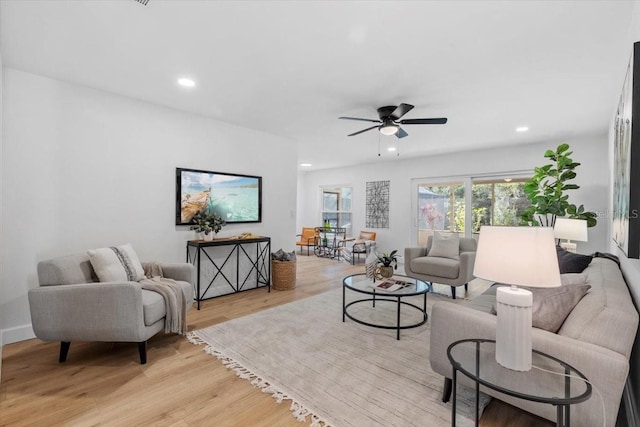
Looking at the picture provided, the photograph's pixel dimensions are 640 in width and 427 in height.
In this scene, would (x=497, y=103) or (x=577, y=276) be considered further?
(x=497, y=103)

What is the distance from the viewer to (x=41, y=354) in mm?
2496

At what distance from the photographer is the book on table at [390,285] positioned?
3.01m

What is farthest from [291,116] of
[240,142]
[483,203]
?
[483,203]

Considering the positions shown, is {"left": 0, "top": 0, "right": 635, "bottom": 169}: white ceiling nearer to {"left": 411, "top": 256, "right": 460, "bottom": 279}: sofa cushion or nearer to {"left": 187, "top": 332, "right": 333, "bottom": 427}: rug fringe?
{"left": 411, "top": 256, "right": 460, "bottom": 279}: sofa cushion

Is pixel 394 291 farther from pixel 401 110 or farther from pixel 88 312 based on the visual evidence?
pixel 88 312

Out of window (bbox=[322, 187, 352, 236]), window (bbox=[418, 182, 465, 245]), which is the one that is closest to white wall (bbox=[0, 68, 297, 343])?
window (bbox=[418, 182, 465, 245])

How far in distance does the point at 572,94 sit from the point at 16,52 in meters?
5.09

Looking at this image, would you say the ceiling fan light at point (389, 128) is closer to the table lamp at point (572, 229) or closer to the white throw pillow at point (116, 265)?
the table lamp at point (572, 229)

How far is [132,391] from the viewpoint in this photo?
199cm

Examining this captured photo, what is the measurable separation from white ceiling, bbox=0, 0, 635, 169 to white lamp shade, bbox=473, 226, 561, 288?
1423 mm

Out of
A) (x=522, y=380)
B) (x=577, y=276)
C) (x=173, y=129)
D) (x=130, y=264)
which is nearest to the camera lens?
(x=522, y=380)

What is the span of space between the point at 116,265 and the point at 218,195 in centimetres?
169

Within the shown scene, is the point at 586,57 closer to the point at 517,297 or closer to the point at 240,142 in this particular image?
the point at 517,297

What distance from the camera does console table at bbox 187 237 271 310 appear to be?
3.89 meters
